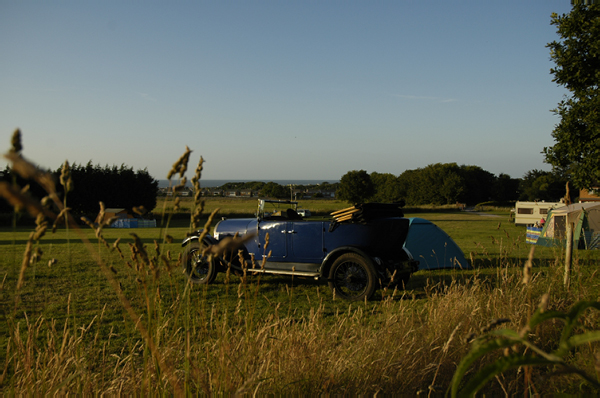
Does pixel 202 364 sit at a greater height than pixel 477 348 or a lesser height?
lesser

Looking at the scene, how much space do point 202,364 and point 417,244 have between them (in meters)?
8.54

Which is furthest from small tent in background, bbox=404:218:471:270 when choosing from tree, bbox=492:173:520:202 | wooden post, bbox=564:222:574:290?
tree, bbox=492:173:520:202

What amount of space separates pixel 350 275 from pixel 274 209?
2.12m

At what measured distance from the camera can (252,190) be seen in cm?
7500

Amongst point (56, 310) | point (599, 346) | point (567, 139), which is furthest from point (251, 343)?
point (567, 139)

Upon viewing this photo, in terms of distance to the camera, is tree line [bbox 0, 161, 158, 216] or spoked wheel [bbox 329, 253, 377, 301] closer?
spoked wheel [bbox 329, 253, 377, 301]

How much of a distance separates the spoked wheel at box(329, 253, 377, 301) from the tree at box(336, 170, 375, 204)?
69.5 meters

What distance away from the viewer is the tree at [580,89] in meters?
13.8

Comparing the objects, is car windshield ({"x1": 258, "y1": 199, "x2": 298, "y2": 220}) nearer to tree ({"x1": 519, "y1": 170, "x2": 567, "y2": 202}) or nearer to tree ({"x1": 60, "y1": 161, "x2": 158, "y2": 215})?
tree ({"x1": 60, "y1": 161, "x2": 158, "y2": 215})

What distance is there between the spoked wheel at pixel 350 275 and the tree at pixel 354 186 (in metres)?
69.5

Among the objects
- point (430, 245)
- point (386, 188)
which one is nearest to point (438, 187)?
point (386, 188)

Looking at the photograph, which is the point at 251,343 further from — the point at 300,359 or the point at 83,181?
the point at 83,181

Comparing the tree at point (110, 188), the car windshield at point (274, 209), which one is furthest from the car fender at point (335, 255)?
the tree at point (110, 188)

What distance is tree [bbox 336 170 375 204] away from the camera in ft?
250
